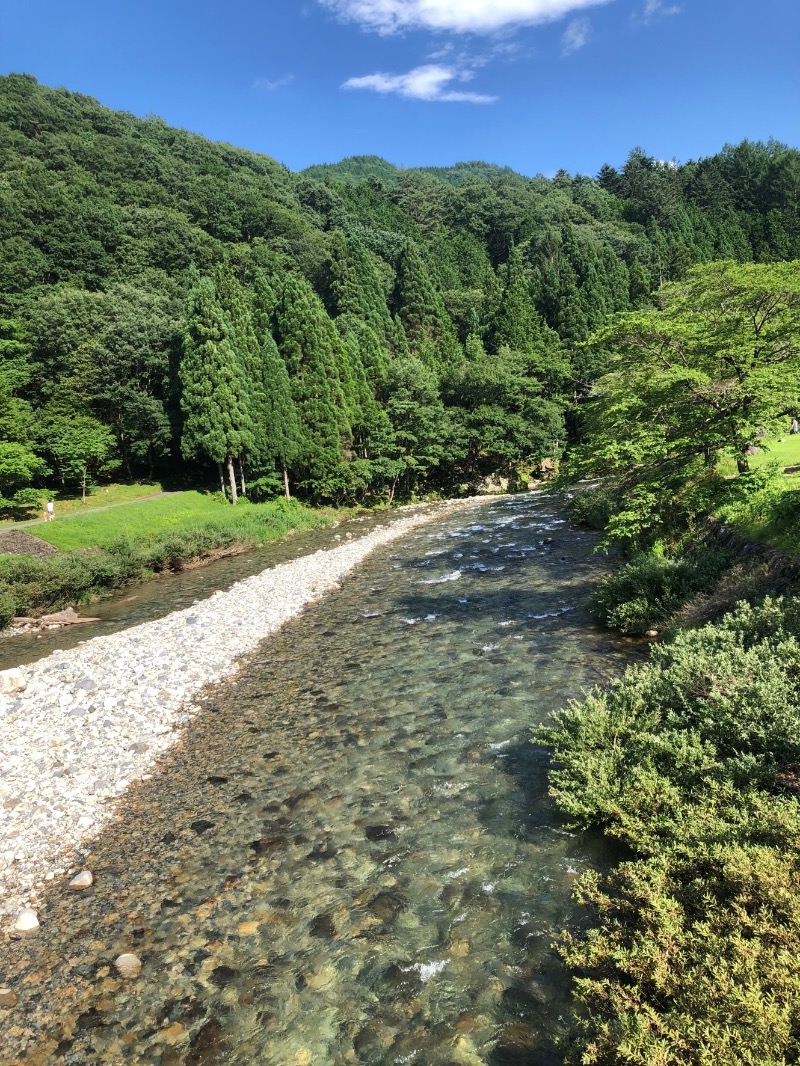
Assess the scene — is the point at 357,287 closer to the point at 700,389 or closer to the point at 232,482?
the point at 232,482

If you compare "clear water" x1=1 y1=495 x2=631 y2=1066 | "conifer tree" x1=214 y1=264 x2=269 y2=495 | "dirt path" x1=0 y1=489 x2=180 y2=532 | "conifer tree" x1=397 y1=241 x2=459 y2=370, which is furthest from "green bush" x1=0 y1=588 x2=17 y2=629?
"conifer tree" x1=397 y1=241 x2=459 y2=370

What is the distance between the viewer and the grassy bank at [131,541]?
20.8 metres

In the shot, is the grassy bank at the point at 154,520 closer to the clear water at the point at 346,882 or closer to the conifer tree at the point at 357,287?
the clear water at the point at 346,882

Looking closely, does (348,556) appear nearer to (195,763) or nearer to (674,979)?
(195,763)

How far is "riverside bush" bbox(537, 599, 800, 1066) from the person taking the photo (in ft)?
11.8

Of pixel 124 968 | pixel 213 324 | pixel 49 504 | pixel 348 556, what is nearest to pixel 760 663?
pixel 124 968

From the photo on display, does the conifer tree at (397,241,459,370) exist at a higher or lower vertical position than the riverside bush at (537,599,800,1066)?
higher

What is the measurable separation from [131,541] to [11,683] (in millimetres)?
15442

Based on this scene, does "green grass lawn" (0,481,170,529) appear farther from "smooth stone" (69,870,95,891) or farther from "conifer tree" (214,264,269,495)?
"smooth stone" (69,870,95,891)

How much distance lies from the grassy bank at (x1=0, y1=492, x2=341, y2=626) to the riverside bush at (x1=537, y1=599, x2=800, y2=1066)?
19942 mm

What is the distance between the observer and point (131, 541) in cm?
2664

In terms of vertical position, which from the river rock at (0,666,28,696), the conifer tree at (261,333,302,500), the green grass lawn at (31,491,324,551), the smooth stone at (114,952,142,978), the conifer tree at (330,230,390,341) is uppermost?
the conifer tree at (330,230,390,341)

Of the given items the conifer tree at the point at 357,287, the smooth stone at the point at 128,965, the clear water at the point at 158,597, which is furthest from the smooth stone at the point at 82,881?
the conifer tree at the point at 357,287

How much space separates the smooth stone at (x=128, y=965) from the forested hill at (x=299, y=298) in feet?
109
